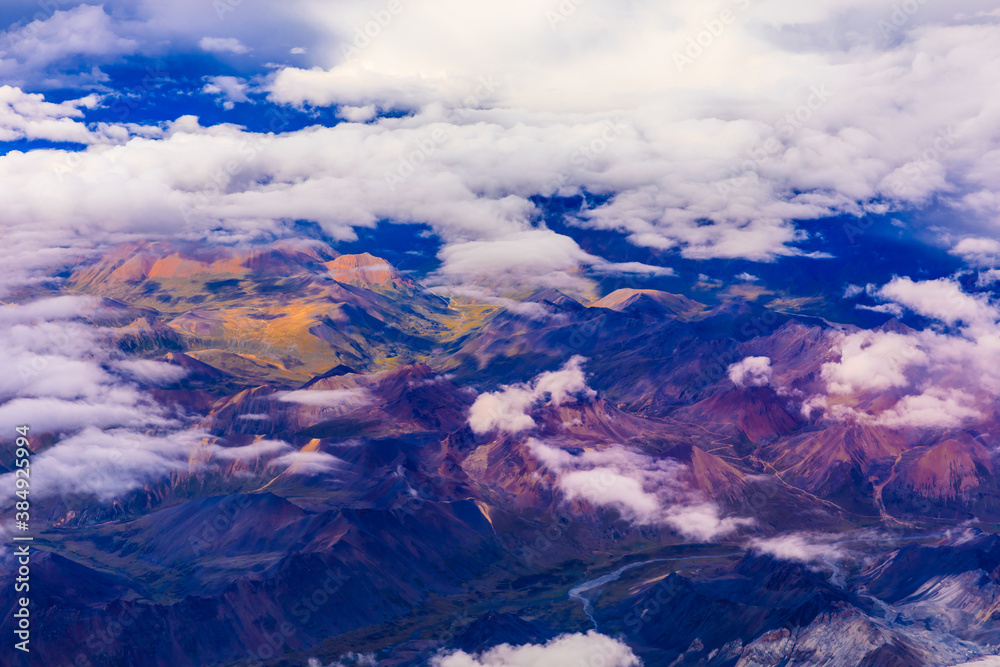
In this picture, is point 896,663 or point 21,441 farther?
point 896,663

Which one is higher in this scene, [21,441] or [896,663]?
[21,441]

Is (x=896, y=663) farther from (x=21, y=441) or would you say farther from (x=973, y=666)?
(x=21, y=441)

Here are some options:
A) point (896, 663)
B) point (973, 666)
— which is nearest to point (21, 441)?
point (896, 663)

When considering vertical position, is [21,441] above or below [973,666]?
above

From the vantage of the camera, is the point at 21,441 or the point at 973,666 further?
the point at 973,666
